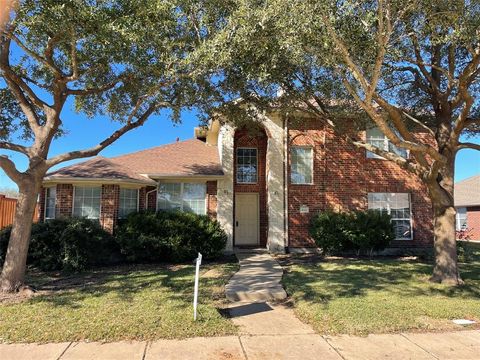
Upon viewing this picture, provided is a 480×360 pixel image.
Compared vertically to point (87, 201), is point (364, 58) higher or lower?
higher

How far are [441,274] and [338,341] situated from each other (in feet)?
17.8

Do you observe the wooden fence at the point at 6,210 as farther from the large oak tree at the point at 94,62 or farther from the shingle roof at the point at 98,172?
the large oak tree at the point at 94,62

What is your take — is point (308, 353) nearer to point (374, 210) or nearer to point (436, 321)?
point (436, 321)

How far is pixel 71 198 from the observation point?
13.8 metres

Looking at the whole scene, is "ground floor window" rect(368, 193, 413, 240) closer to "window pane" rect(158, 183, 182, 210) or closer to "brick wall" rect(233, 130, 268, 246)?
"brick wall" rect(233, 130, 268, 246)

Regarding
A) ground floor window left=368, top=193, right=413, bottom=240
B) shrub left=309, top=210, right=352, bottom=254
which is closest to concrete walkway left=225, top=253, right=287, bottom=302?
shrub left=309, top=210, right=352, bottom=254

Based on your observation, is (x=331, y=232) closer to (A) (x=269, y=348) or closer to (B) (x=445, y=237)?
(B) (x=445, y=237)

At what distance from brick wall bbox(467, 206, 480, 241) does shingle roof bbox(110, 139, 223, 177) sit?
70.4ft

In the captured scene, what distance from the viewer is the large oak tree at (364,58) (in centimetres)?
700

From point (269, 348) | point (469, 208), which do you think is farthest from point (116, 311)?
point (469, 208)

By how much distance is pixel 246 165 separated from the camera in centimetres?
1683

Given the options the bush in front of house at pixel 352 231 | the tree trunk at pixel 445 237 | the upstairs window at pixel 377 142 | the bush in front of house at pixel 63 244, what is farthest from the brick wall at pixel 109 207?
the upstairs window at pixel 377 142

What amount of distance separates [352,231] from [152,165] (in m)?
8.43

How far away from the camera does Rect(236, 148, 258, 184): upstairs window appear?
16750 millimetres
